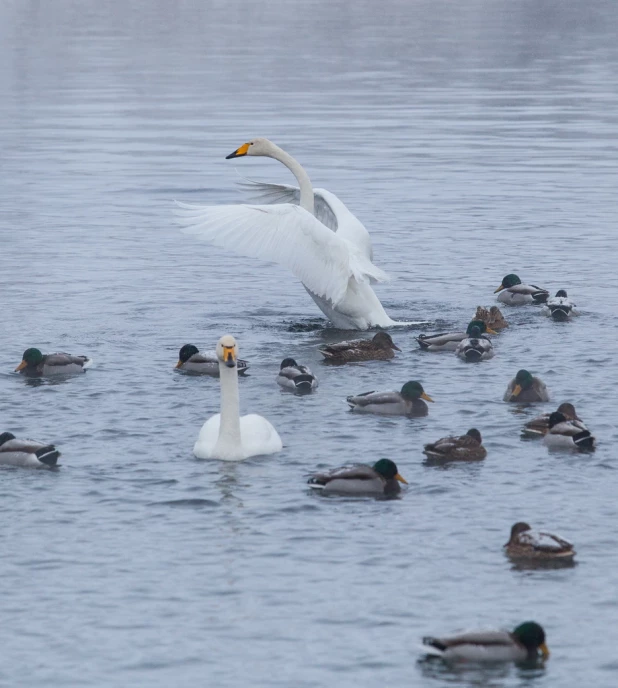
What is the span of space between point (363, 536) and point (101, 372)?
22.4 feet

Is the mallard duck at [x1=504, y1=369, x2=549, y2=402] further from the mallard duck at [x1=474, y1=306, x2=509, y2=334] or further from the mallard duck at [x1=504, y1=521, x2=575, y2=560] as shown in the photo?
the mallard duck at [x1=504, y1=521, x2=575, y2=560]

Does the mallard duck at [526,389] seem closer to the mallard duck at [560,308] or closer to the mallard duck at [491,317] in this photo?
the mallard duck at [491,317]

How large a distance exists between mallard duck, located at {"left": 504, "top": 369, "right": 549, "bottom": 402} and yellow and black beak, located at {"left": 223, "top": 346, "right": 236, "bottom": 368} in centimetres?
332

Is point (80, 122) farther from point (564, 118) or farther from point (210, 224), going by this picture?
A: point (210, 224)

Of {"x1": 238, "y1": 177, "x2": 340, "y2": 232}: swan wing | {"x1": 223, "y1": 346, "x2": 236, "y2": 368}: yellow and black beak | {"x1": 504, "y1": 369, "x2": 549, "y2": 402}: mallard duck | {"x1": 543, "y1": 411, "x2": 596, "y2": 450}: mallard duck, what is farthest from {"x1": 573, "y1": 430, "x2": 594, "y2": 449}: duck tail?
{"x1": 238, "y1": 177, "x2": 340, "y2": 232}: swan wing

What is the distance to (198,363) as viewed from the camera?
18.7 meters

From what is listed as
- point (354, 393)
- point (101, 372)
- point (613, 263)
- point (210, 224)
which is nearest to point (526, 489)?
point (354, 393)

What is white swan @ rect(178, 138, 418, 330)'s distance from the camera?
20.8 m

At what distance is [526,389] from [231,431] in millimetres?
3685

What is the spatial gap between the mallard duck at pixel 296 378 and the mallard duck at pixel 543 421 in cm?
304

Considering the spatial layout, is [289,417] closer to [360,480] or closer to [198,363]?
[198,363]

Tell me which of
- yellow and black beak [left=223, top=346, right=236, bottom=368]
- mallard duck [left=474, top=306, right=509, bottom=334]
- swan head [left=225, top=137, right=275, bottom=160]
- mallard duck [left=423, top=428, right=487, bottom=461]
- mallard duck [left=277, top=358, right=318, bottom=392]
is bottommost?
mallard duck [left=423, top=428, right=487, bottom=461]

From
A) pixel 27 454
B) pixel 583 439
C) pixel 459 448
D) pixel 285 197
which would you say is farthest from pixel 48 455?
pixel 285 197

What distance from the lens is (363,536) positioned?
12875mm
